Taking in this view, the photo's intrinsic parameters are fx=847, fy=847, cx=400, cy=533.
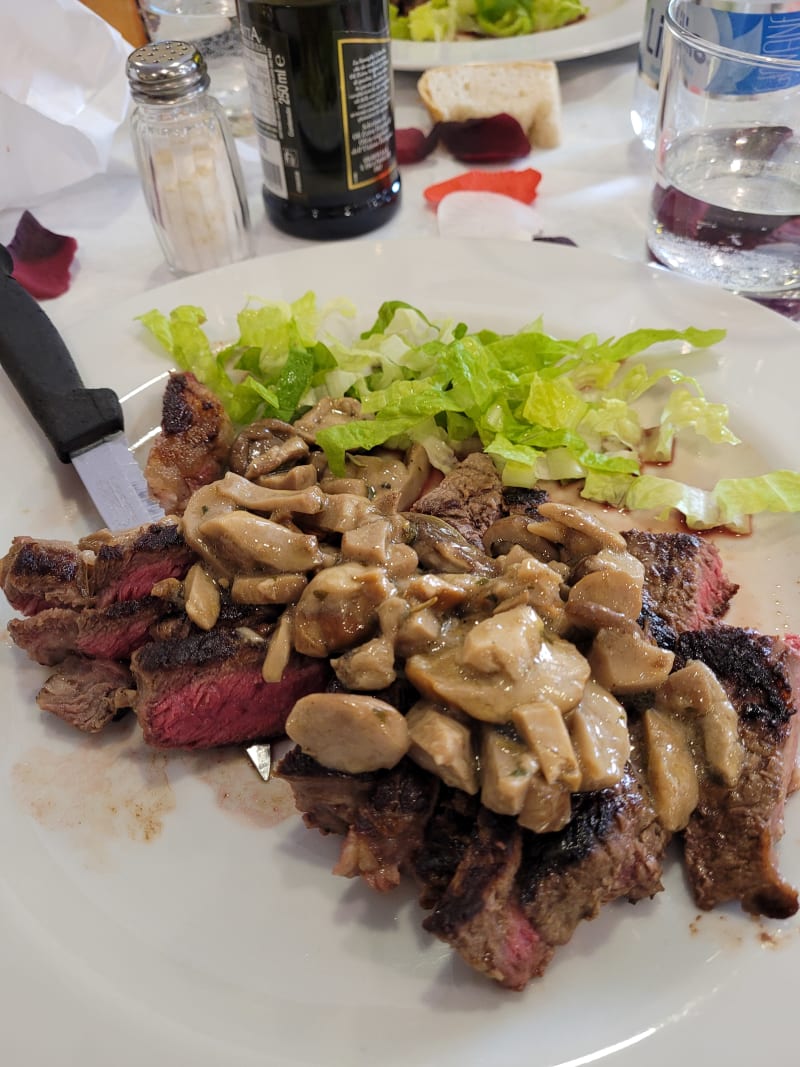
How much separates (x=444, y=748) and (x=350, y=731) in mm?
204

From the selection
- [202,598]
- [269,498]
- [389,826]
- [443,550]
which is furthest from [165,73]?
[389,826]

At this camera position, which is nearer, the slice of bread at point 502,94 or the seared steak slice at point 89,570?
the seared steak slice at point 89,570

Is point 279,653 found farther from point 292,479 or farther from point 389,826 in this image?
point 292,479

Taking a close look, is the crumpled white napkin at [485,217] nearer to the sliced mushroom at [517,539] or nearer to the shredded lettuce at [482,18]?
the shredded lettuce at [482,18]

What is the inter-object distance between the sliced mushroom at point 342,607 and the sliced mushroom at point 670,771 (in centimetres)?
66

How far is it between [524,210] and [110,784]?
3.20 metres

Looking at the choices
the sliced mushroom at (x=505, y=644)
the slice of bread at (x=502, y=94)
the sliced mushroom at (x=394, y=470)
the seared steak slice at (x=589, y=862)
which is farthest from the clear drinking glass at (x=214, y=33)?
the seared steak slice at (x=589, y=862)

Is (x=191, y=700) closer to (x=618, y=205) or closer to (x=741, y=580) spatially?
(x=741, y=580)

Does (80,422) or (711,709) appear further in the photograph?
(80,422)

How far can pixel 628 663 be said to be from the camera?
6.10 feet

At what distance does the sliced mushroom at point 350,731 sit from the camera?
1725 mm

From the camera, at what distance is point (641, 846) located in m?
1.78

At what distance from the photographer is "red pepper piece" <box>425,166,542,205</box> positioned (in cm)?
420

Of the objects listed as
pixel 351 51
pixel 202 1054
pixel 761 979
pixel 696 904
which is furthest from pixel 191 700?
pixel 351 51
